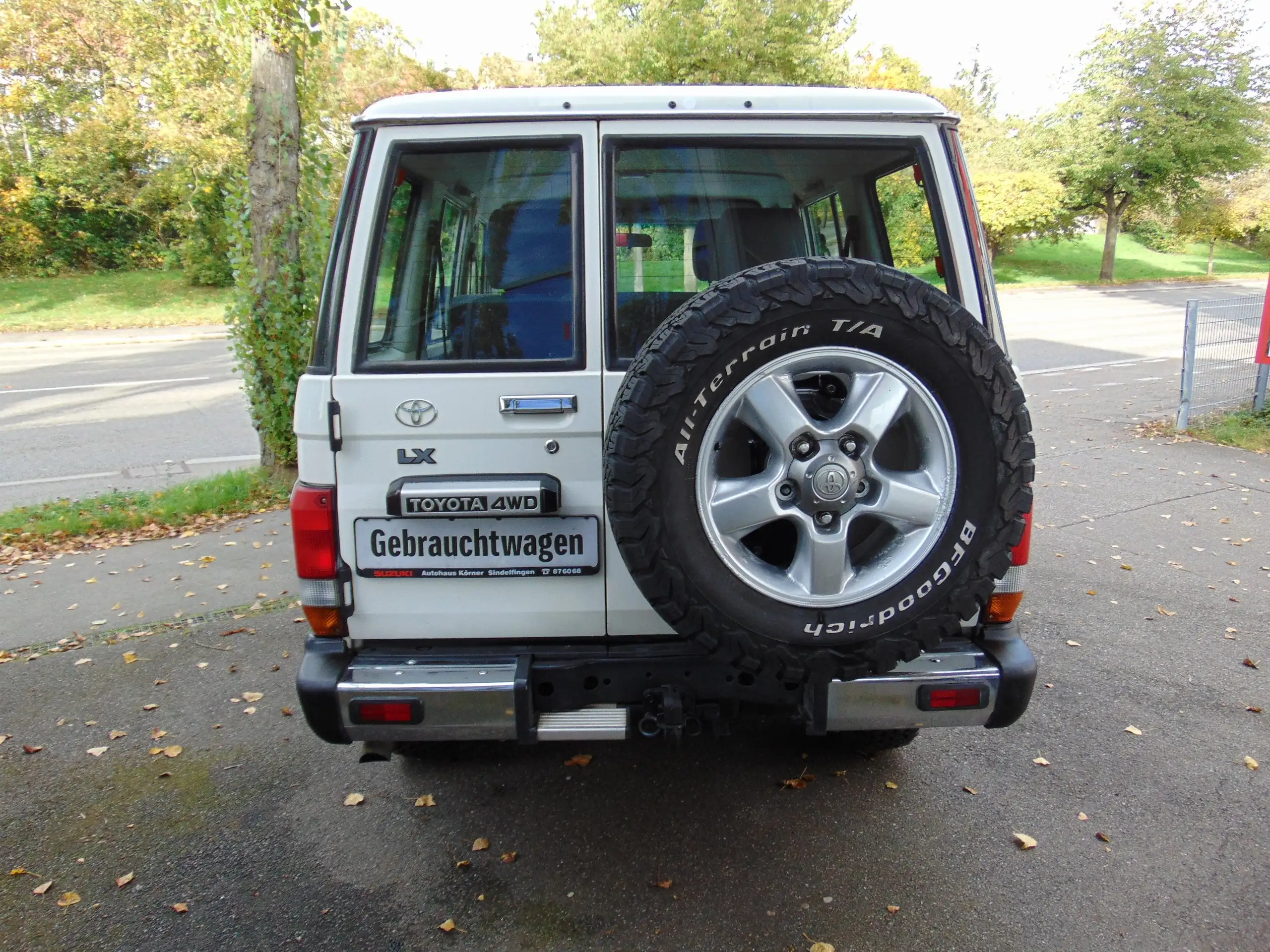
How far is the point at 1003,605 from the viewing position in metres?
2.86

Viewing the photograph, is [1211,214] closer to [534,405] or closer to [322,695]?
[534,405]

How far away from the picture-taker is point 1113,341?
1734 centimetres

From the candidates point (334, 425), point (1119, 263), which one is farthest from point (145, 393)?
point (1119, 263)

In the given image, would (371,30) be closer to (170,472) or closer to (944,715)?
(170,472)

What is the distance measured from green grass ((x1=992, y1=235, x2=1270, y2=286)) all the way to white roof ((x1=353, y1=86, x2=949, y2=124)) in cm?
3180

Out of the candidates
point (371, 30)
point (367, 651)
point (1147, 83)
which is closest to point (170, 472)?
point (367, 651)

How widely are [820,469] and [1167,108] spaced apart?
39680 millimetres

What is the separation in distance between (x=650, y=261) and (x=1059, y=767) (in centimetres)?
260

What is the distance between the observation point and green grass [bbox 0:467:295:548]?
6.98m

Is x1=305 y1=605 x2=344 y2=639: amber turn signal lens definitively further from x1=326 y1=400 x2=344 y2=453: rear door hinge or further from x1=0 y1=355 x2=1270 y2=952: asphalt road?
x1=0 y1=355 x2=1270 y2=952: asphalt road

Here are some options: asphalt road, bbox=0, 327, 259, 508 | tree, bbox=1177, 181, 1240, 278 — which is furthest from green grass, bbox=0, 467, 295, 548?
tree, bbox=1177, 181, 1240, 278

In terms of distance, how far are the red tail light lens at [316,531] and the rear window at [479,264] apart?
1.38 ft

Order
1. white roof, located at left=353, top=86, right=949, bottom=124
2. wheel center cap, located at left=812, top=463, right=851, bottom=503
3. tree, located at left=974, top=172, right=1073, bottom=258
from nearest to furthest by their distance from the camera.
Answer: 1. wheel center cap, located at left=812, top=463, right=851, bottom=503
2. white roof, located at left=353, top=86, right=949, bottom=124
3. tree, located at left=974, top=172, right=1073, bottom=258

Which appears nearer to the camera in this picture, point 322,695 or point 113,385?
point 322,695
